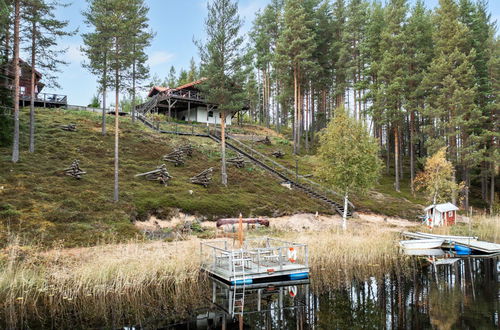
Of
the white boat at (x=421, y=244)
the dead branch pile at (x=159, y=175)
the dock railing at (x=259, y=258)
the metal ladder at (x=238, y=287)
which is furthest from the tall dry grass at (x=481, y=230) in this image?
the dead branch pile at (x=159, y=175)

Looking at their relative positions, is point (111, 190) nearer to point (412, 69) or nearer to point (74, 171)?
point (74, 171)

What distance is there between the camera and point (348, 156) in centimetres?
2562

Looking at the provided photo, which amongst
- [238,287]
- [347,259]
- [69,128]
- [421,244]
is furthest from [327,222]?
[69,128]

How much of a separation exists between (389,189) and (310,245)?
26.9 metres

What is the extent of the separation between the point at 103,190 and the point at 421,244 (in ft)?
64.3

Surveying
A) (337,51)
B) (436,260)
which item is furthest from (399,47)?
(436,260)

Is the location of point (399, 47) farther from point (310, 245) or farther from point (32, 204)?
point (32, 204)

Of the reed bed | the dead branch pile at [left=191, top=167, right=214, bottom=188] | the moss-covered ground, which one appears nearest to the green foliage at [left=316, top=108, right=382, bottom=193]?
the moss-covered ground

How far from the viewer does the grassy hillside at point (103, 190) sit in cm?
1945

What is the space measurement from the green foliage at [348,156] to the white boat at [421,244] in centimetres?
574

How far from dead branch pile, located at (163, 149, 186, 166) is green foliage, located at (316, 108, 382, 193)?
13.2 metres

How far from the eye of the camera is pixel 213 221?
82.7 ft

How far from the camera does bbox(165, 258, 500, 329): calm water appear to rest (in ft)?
35.7

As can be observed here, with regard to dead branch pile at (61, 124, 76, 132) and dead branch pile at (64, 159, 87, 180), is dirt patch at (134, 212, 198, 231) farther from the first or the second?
dead branch pile at (61, 124, 76, 132)
